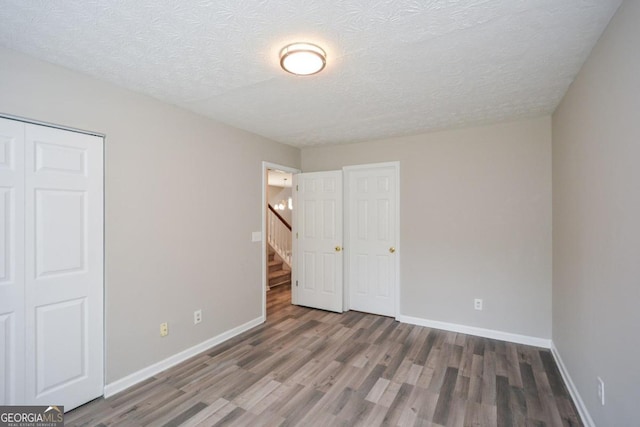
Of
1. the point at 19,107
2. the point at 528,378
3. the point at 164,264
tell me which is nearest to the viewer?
the point at 19,107

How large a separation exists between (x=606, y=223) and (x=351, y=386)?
2.08 meters

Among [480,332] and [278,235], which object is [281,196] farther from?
[480,332]

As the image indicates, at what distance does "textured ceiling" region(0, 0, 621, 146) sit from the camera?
4.78 feet

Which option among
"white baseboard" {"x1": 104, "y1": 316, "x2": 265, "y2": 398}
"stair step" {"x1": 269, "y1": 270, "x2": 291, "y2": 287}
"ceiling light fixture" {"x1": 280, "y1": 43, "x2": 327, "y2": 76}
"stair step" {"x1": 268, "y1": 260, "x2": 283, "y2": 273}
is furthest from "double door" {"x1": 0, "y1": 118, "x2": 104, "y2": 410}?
"stair step" {"x1": 268, "y1": 260, "x2": 283, "y2": 273}

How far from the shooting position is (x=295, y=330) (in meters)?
3.58

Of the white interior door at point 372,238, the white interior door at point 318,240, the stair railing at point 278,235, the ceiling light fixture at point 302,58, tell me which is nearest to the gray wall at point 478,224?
the white interior door at point 372,238

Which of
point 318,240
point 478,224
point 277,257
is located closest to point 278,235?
point 277,257

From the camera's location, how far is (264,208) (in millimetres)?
3828

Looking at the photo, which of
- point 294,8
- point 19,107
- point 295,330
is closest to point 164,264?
point 19,107

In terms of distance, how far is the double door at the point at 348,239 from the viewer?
4.04 m

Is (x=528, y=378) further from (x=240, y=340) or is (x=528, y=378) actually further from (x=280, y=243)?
(x=280, y=243)

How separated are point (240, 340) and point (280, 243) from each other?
333 cm

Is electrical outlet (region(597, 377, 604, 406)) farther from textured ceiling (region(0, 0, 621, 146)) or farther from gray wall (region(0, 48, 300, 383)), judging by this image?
gray wall (region(0, 48, 300, 383))

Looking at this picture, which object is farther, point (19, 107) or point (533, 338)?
point (533, 338)
